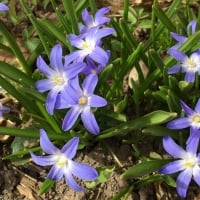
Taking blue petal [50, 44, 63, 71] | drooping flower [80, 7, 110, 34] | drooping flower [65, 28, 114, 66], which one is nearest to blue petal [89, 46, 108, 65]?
drooping flower [65, 28, 114, 66]

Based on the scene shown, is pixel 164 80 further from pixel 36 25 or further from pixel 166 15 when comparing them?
pixel 36 25

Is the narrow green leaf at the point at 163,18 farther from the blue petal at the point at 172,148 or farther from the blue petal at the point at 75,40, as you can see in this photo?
the blue petal at the point at 172,148

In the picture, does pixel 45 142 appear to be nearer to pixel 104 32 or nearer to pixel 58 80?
pixel 58 80

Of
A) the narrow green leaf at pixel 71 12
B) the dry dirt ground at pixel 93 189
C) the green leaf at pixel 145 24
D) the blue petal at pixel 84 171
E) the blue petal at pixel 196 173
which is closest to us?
the blue petal at pixel 84 171

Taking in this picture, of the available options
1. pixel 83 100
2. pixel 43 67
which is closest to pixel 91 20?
pixel 43 67

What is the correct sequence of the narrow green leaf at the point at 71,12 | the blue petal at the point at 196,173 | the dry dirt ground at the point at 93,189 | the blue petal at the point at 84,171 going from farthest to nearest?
1. the dry dirt ground at the point at 93,189
2. the narrow green leaf at the point at 71,12
3. the blue petal at the point at 196,173
4. the blue petal at the point at 84,171

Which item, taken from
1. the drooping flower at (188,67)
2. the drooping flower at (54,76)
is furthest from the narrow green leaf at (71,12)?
the drooping flower at (188,67)

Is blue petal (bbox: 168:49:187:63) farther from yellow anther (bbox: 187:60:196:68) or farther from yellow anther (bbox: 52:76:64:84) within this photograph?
yellow anther (bbox: 52:76:64:84)
